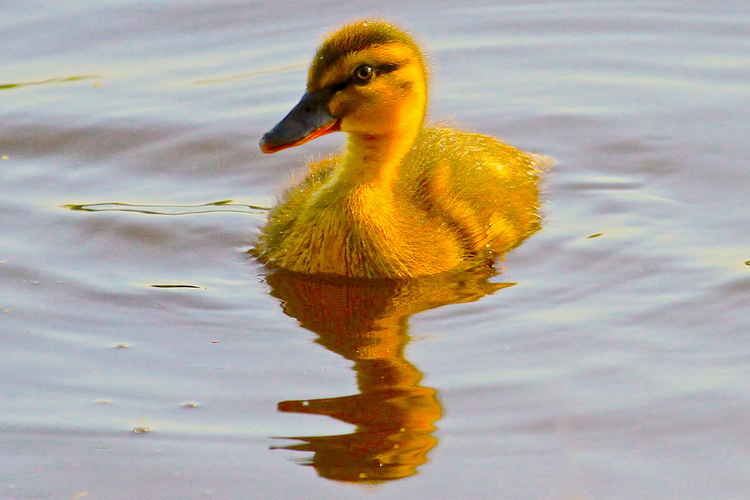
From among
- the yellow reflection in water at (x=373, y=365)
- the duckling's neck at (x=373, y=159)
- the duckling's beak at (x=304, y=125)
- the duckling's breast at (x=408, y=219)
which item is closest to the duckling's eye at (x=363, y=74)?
the duckling's beak at (x=304, y=125)

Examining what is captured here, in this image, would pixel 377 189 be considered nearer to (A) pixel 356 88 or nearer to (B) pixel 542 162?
(A) pixel 356 88

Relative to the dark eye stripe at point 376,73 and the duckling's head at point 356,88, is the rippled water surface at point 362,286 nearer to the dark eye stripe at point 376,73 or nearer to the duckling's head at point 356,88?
the duckling's head at point 356,88

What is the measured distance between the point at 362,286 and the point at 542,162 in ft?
5.48

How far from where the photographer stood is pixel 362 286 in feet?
20.3

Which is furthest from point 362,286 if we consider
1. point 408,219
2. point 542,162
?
point 542,162

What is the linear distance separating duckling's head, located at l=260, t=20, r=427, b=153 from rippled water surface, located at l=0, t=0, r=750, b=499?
0.67 metres

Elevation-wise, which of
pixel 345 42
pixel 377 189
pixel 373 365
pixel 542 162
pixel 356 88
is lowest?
pixel 373 365

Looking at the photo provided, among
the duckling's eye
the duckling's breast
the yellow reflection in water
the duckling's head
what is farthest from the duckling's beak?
the yellow reflection in water

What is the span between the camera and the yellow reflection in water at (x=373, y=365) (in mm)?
4664

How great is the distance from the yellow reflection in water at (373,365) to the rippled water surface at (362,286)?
13mm

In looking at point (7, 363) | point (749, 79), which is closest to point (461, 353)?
point (7, 363)

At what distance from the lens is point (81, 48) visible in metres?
8.69

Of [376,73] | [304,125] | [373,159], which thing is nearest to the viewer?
[304,125]

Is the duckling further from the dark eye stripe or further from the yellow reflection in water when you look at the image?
the yellow reflection in water
